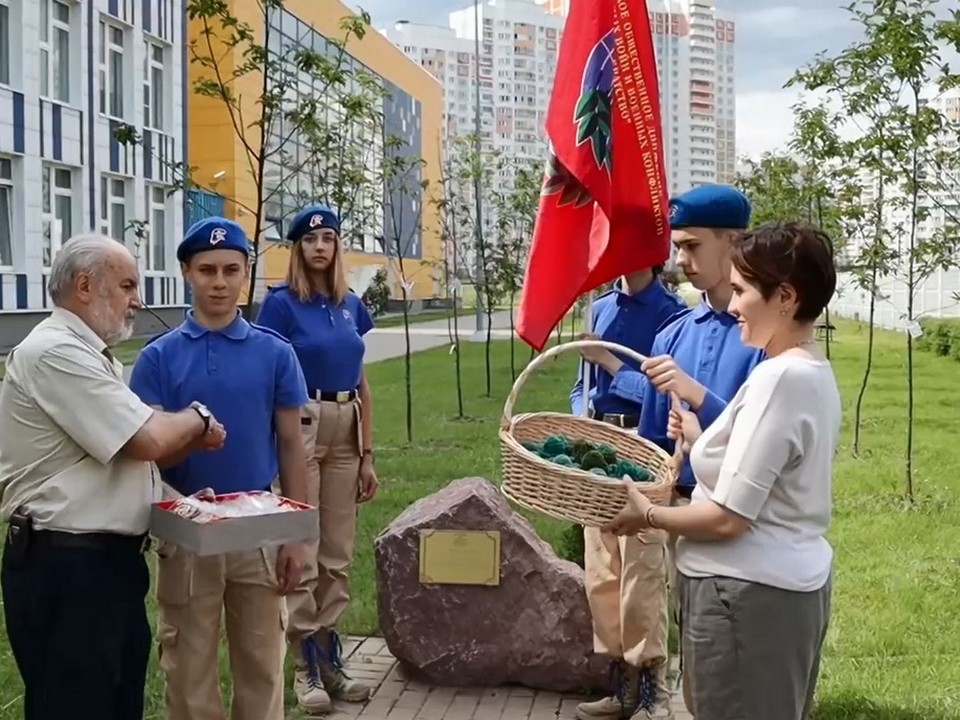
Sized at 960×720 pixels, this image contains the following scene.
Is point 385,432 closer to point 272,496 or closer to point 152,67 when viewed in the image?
point 272,496

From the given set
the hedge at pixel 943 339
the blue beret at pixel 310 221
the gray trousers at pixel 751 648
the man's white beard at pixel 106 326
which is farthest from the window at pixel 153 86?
the gray trousers at pixel 751 648

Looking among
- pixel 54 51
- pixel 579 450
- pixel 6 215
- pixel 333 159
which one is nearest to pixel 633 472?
pixel 579 450

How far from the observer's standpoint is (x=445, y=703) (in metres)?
4.77

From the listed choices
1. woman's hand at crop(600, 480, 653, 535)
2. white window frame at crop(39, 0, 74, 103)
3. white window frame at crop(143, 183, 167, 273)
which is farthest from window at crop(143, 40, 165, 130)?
woman's hand at crop(600, 480, 653, 535)

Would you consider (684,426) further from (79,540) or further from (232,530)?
(79,540)

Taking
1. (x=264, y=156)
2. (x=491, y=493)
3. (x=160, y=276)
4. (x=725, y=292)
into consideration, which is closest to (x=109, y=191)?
(x=160, y=276)

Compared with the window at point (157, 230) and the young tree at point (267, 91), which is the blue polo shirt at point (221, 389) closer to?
the young tree at point (267, 91)

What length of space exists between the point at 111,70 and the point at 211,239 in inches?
939

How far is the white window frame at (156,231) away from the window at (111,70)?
2.17 m

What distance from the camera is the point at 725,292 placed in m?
3.50

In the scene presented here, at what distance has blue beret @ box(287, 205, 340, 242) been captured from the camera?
455 centimetres

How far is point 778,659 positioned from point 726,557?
0.85ft

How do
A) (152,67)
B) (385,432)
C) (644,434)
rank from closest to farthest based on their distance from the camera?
(644,434)
(385,432)
(152,67)

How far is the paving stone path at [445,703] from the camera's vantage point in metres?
4.61
